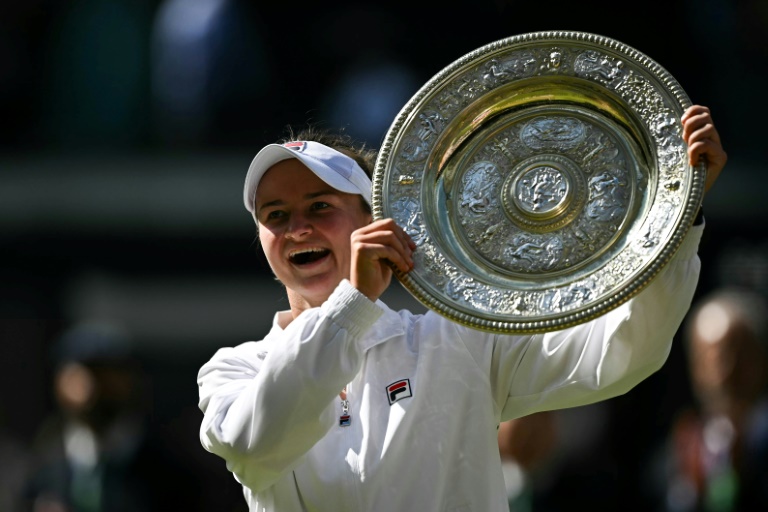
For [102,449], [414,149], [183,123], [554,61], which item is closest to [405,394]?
[414,149]

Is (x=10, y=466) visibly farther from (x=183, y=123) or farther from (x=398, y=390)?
(x=398, y=390)

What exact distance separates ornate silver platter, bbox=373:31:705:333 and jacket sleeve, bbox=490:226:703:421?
8 cm

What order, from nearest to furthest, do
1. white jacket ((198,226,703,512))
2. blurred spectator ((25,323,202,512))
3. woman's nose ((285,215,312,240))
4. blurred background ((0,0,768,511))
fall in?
white jacket ((198,226,703,512)) → woman's nose ((285,215,312,240)) → blurred spectator ((25,323,202,512)) → blurred background ((0,0,768,511))

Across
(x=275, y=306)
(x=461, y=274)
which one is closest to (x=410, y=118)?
(x=461, y=274)

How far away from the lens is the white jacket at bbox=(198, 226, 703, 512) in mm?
3164

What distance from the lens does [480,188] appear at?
3.35 m

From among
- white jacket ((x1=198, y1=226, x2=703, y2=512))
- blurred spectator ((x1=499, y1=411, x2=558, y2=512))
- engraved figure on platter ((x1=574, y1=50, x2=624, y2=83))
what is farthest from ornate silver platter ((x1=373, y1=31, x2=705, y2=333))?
blurred spectator ((x1=499, y1=411, x2=558, y2=512))

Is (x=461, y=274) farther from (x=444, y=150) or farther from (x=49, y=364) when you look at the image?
(x=49, y=364)

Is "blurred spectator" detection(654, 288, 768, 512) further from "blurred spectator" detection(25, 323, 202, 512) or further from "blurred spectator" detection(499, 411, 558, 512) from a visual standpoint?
"blurred spectator" detection(25, 323, 202, 512)

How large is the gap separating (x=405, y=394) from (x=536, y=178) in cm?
55

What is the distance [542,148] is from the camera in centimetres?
333

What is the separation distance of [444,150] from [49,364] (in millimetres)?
4431

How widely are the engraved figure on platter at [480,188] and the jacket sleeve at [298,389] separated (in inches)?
13.3

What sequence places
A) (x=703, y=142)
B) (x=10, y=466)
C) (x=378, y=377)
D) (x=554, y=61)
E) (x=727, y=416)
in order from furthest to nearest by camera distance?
(x=10, y=466)
(x=727, y=416)
(x=378, y=377)
(x=554, y=61)
(x=703, y=142)
